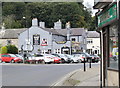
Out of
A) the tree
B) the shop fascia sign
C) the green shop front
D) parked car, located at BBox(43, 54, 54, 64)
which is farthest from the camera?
the tree

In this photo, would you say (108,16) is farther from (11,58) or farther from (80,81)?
(11,58)

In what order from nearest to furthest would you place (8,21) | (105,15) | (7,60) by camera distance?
(105,15), (7,60), (8,21)

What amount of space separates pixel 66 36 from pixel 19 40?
972 cm

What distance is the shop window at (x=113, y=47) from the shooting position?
9.21 meters

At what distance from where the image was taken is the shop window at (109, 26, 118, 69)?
9.21 m

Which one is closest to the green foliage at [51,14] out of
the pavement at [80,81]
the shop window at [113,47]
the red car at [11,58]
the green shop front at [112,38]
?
the red car at [11,58]

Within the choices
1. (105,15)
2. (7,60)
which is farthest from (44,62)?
(105,15)

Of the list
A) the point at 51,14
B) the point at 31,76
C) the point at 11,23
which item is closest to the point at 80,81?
the point at 31,76

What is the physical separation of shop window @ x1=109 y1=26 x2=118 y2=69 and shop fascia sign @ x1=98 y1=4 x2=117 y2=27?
13.0 inches

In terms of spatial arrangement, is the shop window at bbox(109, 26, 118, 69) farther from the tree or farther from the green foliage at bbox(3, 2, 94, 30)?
the tree

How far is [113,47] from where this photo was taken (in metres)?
9.73

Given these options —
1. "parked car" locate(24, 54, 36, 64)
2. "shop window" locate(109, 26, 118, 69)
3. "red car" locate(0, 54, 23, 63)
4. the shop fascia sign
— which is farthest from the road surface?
"red car" locate(0, 54, 23, 63)

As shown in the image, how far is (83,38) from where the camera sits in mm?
65500

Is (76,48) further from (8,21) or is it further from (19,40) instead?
(8,21)
